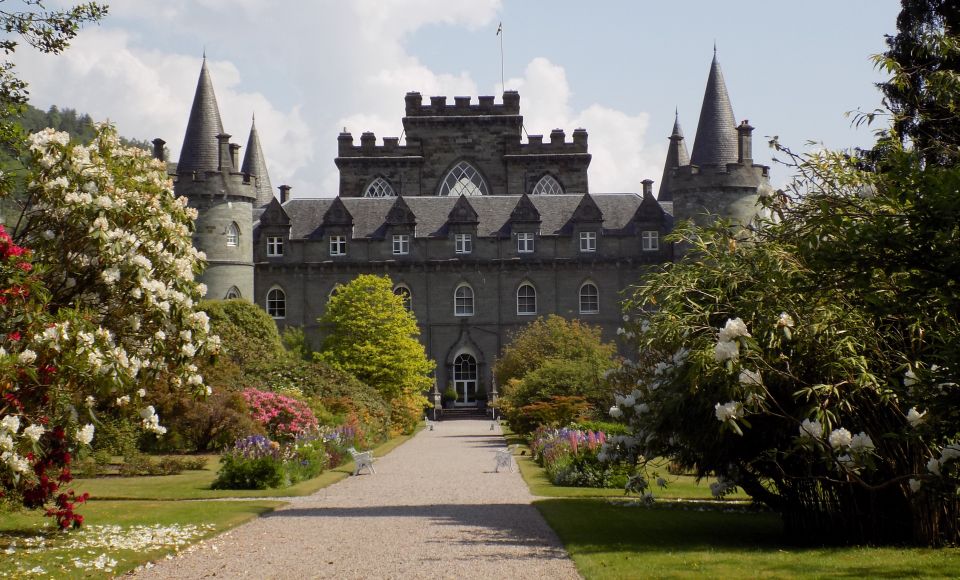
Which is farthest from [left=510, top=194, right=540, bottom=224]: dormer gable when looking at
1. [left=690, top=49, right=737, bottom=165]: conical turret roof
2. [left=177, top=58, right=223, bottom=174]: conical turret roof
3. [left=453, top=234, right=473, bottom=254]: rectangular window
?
[left=177, top=58, right=223, bottom=174]: conical turret roof

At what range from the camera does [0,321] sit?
1119cm

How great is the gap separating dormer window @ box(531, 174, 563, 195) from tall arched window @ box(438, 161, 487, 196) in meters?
3.22

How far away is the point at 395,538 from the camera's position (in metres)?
14.0

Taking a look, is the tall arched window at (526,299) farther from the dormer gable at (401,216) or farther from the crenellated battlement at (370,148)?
the crenellated battlement at (370,148)

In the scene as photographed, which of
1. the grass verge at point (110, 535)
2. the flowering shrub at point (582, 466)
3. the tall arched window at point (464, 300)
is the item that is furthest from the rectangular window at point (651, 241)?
the grass verge at point (110, 535)

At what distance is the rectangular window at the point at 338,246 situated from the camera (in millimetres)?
58906

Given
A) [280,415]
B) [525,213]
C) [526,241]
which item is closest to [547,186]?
[525,213]

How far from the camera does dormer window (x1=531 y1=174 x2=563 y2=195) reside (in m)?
66.2

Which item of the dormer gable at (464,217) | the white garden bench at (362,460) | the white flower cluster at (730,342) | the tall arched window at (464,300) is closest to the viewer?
the white flower cluster at (730,342)

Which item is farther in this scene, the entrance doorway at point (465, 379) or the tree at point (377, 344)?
the entrance doorway at point (465, 379)

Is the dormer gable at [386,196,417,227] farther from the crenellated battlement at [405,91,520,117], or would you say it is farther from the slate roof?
the crenellated battlement at [405,91,520,117]

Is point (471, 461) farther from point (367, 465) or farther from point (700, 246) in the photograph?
point (700, 246)

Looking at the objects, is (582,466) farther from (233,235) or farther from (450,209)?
(450,209)

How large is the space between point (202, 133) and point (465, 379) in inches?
740
